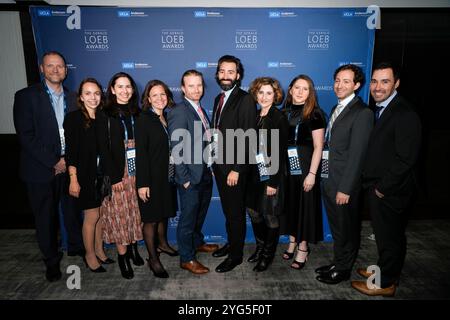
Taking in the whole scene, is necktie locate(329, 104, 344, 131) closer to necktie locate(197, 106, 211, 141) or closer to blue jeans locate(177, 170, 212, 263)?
necktie locate(197, 106, 211, 141)

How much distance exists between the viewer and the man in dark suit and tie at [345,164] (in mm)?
2137

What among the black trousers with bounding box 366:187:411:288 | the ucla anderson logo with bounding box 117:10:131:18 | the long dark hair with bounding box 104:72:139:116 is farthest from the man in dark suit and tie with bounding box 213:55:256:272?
the ucla anderson logo with bounding box 117:10:131:18

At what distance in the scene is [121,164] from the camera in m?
2.28

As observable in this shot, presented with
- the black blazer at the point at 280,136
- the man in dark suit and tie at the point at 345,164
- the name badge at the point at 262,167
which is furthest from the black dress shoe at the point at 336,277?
the name badge at the point at 262,167

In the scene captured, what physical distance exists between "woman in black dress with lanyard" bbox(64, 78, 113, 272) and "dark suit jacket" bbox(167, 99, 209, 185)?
63cm

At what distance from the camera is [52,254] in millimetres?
2578

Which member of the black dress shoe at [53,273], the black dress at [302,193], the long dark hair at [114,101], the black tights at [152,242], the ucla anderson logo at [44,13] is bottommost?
the black dress shoe at [53,273]

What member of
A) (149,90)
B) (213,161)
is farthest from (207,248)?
(149,90)

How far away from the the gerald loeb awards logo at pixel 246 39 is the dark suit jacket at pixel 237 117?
0.82m

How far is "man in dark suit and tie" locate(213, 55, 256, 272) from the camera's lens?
2318 millimetres

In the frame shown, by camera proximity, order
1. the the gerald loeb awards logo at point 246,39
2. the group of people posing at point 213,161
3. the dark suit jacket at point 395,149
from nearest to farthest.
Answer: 1. the dark suit jacket at point 395,149
2. the group of people posing at point 213,161
3. the the gerald loeb awards logo at point 246,39

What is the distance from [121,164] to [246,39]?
1.84 meters

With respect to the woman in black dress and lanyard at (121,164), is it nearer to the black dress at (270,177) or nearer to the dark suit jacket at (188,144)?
the dark suit jacket at (188,144)
